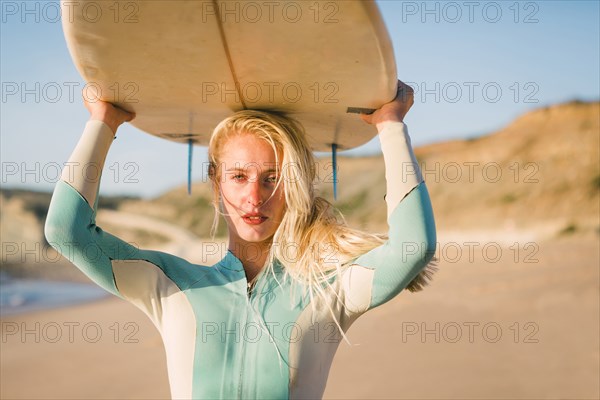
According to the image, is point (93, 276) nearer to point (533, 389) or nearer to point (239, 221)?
point (239, 221)

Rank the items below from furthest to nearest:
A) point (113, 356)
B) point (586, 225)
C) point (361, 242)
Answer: point (586, 225) < point (113, 356) < point (361, 242)

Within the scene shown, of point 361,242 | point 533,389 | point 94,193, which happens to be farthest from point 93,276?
point 533,389

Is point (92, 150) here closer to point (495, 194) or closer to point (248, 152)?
point (248, 152)

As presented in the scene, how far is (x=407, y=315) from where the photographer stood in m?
7.54

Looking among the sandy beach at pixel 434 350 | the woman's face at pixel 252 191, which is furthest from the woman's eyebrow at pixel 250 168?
the sandy beach at pixel 434 350

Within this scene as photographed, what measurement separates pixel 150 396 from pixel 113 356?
5.18 ft

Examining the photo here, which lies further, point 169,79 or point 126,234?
point 126,234

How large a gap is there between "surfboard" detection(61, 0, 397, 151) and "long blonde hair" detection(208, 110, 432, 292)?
0.29ft

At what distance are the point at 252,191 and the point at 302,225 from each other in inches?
8.2

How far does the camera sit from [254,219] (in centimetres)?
208

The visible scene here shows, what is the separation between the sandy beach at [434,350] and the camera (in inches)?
199

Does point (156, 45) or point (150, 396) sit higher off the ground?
point (156, 45)

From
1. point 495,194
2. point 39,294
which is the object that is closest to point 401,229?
point 39,294

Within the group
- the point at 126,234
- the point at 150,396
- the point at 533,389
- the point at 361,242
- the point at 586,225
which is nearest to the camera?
the point at 361,242
